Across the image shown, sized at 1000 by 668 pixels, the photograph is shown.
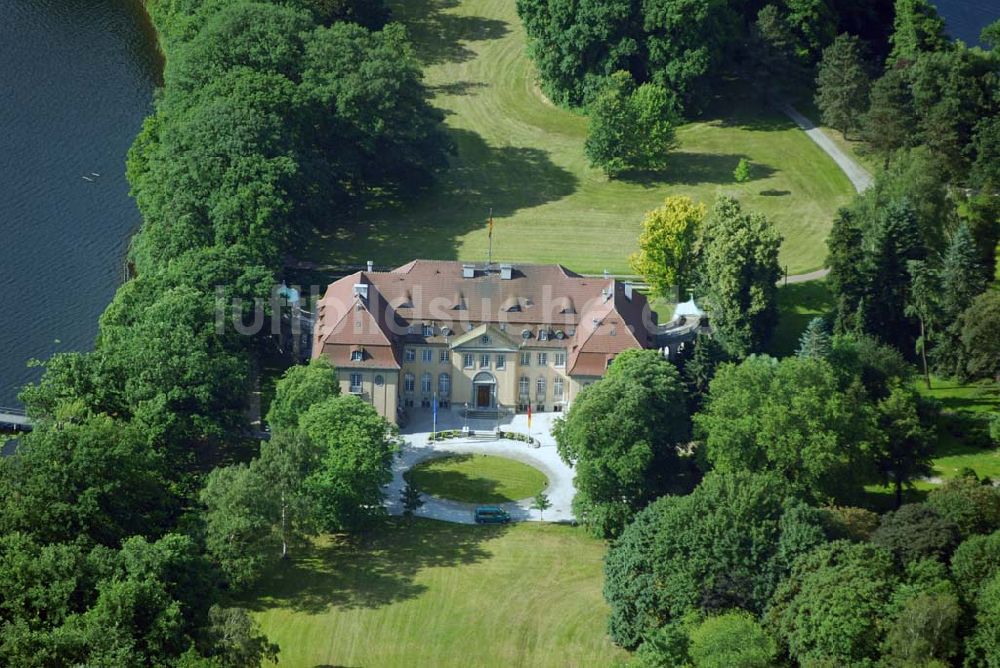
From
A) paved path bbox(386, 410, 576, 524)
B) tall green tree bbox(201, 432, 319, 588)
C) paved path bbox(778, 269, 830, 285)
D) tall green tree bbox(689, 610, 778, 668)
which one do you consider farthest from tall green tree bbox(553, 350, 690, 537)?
paved path bbox(778, 269, 830, 285)

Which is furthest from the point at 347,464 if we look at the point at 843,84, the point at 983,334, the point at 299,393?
the point at 843,84

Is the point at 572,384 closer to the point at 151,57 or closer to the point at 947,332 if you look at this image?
the point at 947,332

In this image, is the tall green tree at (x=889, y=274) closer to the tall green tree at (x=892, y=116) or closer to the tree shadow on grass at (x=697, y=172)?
the tall green tree at (x=892, y=116)

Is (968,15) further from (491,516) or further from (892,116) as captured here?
(491,516)

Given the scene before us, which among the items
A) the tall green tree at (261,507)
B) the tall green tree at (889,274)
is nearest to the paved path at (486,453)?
the tall green tree at (261,507)

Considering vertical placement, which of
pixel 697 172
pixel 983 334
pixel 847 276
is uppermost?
pixel 697 172

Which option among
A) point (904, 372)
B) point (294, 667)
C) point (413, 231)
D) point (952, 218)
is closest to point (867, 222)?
point (952, 218)
